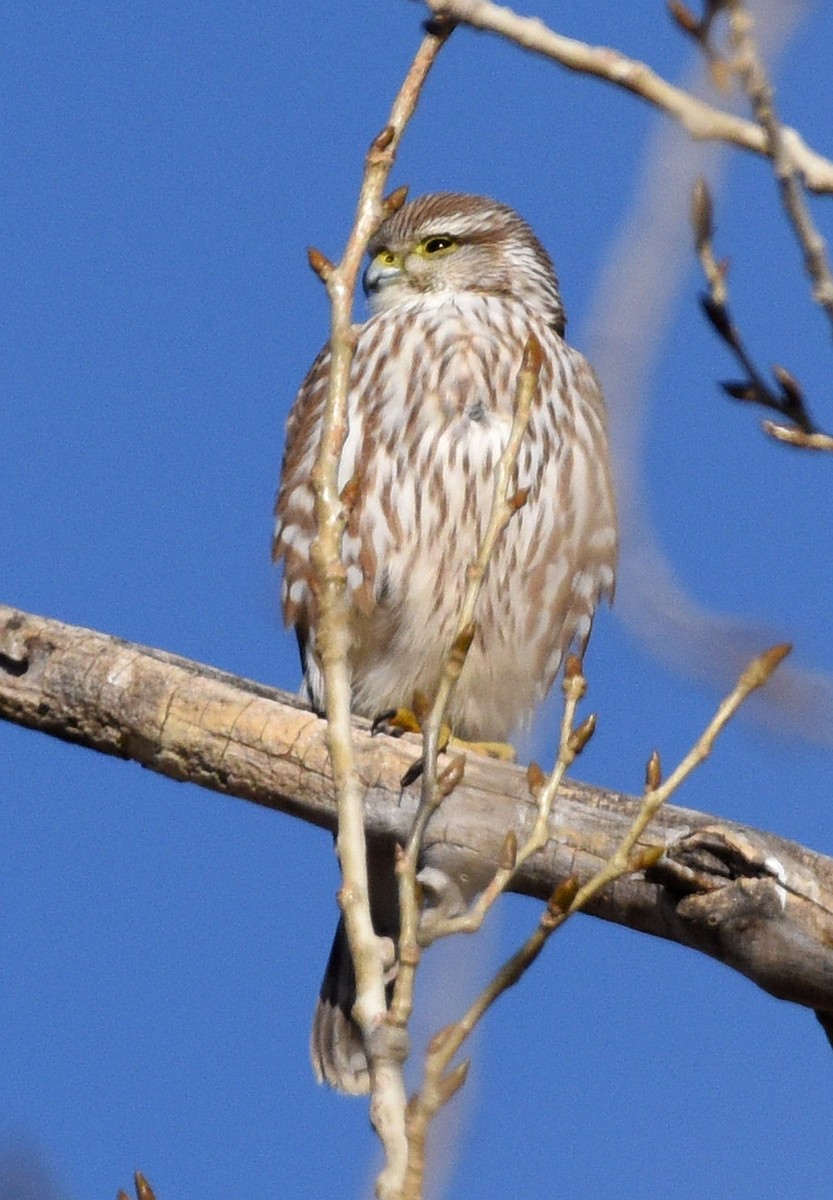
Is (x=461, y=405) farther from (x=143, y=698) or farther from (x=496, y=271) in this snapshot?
(x=143, y=698)

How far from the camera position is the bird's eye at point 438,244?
18.1 ft

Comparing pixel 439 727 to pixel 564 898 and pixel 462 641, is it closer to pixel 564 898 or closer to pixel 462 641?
pixel 462 641

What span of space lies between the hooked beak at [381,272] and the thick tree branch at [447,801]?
160 cm

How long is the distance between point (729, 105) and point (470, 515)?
2.98 m

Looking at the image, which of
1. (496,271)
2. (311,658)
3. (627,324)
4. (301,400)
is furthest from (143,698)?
(627,324)

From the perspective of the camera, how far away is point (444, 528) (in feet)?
15.5

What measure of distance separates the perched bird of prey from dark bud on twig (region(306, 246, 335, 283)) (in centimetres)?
221

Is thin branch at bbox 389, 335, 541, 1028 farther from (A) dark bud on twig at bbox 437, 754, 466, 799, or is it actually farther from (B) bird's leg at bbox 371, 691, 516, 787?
(B) bird's leg at bbox 371, 691, 516, 787

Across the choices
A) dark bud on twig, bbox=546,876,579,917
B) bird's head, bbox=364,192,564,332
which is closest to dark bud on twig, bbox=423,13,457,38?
dark bud on twig, bbox=546,876,579,917

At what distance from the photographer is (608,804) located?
3.83 m

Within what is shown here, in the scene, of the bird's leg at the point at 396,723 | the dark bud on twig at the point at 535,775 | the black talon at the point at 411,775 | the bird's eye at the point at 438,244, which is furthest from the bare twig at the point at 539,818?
the bird's eye at the point at 438,244

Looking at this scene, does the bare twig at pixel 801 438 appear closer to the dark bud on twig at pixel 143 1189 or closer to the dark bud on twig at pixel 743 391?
the dark bud on twig at pixel 743 391

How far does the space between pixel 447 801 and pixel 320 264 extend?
4.34 feet

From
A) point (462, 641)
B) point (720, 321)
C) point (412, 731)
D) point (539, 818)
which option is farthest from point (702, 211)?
point (412, 731)
